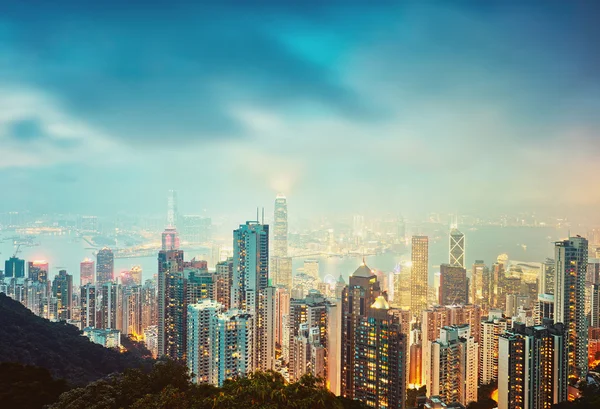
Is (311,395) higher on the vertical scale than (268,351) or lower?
higher

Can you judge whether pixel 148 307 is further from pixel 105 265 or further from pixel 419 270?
pixel 419 270

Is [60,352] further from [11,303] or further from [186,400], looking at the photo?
[186,400]

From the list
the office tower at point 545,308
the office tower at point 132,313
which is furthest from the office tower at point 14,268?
the office tower at point 545,308

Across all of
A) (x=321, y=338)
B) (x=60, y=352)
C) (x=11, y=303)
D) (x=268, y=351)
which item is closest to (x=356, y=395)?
(x=321, y=338)

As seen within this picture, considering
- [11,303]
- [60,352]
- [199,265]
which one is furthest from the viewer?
[199,265]

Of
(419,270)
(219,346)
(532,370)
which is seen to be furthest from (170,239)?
(532,370)

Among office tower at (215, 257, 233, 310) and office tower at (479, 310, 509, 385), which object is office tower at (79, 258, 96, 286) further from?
office tower at (479, 310, 509, 385)
